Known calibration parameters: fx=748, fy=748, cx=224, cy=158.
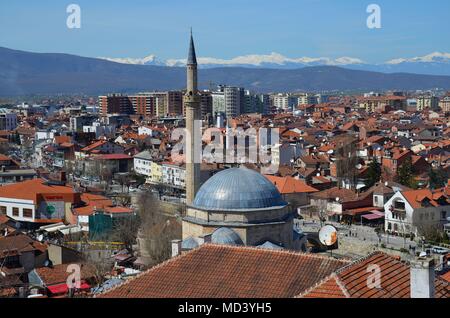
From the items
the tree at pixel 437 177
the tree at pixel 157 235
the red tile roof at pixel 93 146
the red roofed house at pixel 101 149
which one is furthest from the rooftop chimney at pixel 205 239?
the red tile roof at pixel 93 146

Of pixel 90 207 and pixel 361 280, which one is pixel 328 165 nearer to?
pixel 90 207

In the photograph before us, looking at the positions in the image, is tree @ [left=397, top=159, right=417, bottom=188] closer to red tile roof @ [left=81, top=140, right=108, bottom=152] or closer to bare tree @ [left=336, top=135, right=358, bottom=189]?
bare tree @ [left=336, top=135, right=358, bottom=189]

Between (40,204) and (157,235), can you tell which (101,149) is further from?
(157,235)

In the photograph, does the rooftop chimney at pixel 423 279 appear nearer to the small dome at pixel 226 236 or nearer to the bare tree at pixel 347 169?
the small dome at pixel 226 236

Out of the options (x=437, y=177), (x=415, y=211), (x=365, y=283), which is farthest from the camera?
(x=437, y=177)

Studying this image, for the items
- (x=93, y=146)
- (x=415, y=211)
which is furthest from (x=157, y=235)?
(x=93, y=146)

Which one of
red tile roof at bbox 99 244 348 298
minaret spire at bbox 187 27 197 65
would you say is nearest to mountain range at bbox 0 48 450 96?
minaret spire at bbox 187 27 197 65

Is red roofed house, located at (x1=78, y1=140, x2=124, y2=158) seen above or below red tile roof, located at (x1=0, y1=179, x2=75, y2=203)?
below
